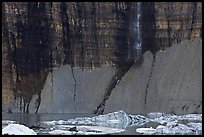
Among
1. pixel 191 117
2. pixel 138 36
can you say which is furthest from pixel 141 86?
pixel 191 117

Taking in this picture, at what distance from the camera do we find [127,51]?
39000mm

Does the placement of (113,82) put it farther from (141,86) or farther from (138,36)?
(138,36)

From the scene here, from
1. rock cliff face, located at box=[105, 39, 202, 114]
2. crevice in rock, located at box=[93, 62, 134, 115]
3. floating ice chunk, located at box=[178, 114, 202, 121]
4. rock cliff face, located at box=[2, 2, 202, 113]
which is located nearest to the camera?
floating ice chunk, located at box=[178, 114, 202, 121]

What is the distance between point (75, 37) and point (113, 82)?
17.8ft

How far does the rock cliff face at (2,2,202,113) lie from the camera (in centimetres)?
3775

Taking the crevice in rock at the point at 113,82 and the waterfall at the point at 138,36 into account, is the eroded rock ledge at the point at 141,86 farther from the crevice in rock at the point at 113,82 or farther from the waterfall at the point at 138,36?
the waterfall at the point at 138,36

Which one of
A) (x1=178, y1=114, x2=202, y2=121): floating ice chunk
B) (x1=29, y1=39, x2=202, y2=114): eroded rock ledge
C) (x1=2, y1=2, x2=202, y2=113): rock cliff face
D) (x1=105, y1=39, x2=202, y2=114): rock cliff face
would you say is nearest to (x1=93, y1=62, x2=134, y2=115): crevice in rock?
(x1=2, y1=2, x2=202, y2=113): rock cliff face

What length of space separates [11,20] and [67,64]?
5.99 meters

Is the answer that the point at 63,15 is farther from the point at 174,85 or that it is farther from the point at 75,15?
the point at 174,85

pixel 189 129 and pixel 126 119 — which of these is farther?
pixel 126 119

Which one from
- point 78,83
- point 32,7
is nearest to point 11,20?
point 32,7

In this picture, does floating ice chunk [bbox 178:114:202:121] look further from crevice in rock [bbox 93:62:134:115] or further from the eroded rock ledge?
crevice in rock [bbox 93:62:134:115]

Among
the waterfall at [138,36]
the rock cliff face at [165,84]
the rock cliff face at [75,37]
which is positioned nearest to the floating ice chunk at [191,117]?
the rock cliff face at [165,84]

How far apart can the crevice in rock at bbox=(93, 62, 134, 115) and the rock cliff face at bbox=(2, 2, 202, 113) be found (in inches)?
3.2
